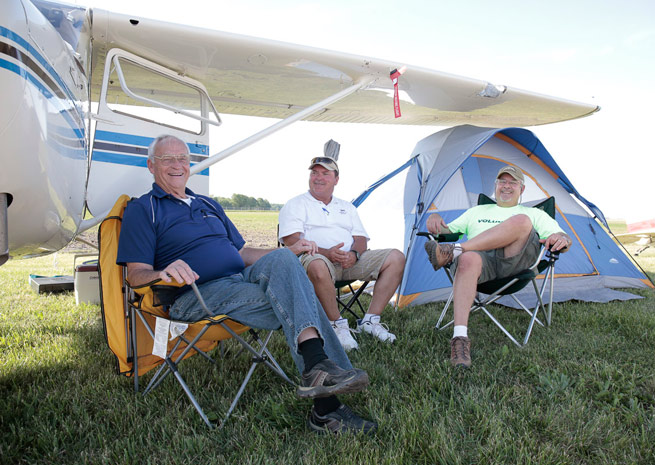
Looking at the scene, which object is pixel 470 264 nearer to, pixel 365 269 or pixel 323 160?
pixel 365 269

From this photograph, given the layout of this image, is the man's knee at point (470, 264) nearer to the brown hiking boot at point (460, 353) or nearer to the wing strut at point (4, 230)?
the brown hiking boot at point (460, 353)

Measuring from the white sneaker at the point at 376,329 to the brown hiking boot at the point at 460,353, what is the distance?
39 cm

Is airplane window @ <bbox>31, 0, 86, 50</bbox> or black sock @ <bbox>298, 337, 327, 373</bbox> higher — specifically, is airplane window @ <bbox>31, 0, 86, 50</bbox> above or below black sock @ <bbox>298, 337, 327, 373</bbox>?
above

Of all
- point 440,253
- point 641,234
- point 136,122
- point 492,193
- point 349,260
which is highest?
point 136,122

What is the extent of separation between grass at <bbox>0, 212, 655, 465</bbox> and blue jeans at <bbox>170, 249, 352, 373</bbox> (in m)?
0.29

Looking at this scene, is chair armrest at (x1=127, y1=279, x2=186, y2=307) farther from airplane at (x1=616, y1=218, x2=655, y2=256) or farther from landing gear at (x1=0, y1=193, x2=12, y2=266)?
airplane at (x1=616, y1=218, x2=655, y2=256)

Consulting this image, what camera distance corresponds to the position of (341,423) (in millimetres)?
1502

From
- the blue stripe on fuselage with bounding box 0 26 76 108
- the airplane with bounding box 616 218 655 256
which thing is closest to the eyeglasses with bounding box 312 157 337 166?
the blue stripe on fuselage with bounding box 0 26 76 108

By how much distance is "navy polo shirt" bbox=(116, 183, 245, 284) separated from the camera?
178 centimetres

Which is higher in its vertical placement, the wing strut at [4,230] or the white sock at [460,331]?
the wing strut at [4,230]

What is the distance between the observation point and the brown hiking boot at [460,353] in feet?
6.81

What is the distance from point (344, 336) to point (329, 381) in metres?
0.97

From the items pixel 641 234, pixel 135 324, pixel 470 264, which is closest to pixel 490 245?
pixel 470 264

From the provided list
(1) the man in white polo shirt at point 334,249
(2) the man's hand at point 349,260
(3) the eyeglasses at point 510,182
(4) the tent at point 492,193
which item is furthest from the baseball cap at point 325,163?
(3) the eyeglasses at point 510,182
